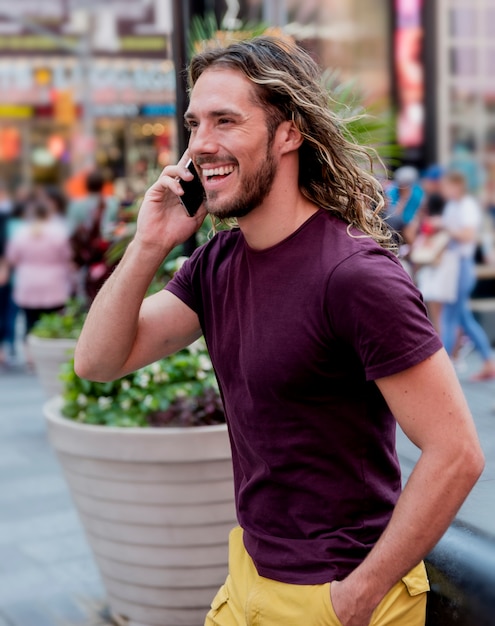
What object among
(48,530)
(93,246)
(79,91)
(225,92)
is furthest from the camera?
(79,91)

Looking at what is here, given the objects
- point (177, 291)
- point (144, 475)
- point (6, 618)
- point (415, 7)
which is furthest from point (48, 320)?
point (415, 7)

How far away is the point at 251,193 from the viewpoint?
1953 millimetres

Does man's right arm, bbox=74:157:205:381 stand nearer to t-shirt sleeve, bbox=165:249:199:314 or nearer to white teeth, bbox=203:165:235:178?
t-shirt sleeve, bbox=165:249:199:314

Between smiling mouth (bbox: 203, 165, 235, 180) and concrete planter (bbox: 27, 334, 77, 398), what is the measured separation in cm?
508

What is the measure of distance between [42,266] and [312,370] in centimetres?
856

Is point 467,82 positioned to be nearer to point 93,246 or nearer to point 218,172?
point 93,246

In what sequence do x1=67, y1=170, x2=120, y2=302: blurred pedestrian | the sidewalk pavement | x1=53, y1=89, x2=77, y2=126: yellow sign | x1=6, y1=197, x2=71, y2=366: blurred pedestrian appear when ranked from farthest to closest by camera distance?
x1=53, y1=89, x2=77, y2=126: yellow sign, x1=6, y1=197, x2=71, y2=366: blurred pedestrian, x1=67, y1=170, x2=120, y2=302: blurred pedestrian, the sidewalk pavement

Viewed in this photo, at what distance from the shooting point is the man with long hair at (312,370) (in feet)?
5.71

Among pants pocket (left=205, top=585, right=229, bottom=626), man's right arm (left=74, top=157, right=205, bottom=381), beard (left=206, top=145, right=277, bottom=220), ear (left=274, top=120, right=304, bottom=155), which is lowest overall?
pants pocket (left=205, top=585, right=229, bottom=626)

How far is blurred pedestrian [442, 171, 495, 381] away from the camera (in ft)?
29.8

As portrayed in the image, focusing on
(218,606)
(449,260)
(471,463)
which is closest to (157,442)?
(218,606)

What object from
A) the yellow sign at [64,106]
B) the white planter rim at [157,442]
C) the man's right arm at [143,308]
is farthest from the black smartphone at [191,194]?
the yellow sign at [64,106]

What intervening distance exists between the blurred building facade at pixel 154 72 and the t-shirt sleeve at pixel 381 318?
385 inches

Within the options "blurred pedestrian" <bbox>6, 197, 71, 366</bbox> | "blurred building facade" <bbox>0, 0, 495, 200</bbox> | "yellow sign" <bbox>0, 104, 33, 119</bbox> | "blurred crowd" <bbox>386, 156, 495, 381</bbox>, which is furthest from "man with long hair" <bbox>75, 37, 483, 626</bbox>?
"yellow sign" <bbox>0, 104, 33, 119</bbox>
